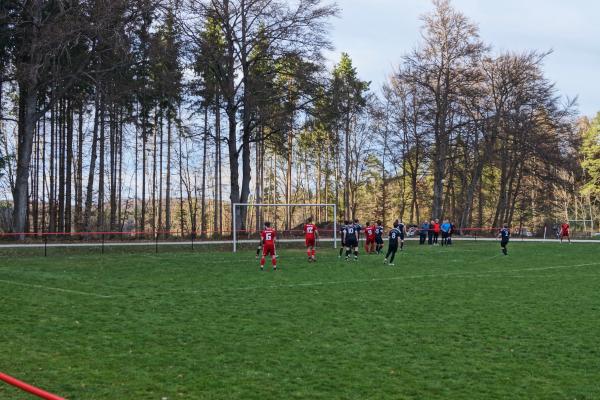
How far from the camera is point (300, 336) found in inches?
375

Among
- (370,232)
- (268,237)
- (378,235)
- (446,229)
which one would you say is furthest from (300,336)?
(446,229)

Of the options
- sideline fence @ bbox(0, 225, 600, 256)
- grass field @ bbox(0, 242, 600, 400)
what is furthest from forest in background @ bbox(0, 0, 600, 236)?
grass field @ bbox(0, 242, 600, 400)

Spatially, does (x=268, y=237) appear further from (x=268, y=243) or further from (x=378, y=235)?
(x=378, y=235)

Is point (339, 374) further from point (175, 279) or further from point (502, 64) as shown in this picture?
point (502, 64)

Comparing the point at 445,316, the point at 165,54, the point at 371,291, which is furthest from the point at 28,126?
the point at 445,316

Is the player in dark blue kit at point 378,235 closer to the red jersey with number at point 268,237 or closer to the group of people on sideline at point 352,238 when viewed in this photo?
the group of people on sideline at point 352,238

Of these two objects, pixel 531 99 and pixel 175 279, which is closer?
pixel 175 279

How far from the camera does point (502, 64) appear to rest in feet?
155

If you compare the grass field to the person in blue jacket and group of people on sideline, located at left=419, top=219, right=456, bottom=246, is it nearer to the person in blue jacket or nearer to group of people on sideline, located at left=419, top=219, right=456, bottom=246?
the person in blue jacket

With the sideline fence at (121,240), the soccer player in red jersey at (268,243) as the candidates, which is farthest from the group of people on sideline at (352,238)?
the sideline fence at (121,240)

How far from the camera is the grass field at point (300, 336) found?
22.5 ft

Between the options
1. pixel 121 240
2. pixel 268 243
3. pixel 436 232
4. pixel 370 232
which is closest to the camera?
pixel 268 243

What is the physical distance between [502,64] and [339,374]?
44761 mm

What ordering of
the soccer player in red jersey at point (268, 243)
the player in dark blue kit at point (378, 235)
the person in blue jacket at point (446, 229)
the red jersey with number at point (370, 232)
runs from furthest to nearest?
the person in blue jacket at point (446, 229) < the red jersey with number at point (370, 232) < the player in dark blue kit at point (378, 235) < the soccer player in red jersey at point (268, 243)
